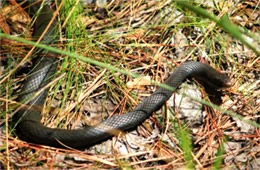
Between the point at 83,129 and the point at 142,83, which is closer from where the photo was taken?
the point at 83,129

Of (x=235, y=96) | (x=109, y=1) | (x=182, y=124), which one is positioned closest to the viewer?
(x=182, y=124)

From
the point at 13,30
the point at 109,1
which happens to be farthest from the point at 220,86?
the point at 13,30

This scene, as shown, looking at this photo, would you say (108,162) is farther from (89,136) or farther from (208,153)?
(208,153)

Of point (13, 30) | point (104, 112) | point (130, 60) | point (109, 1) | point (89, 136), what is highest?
point (109, 1)
